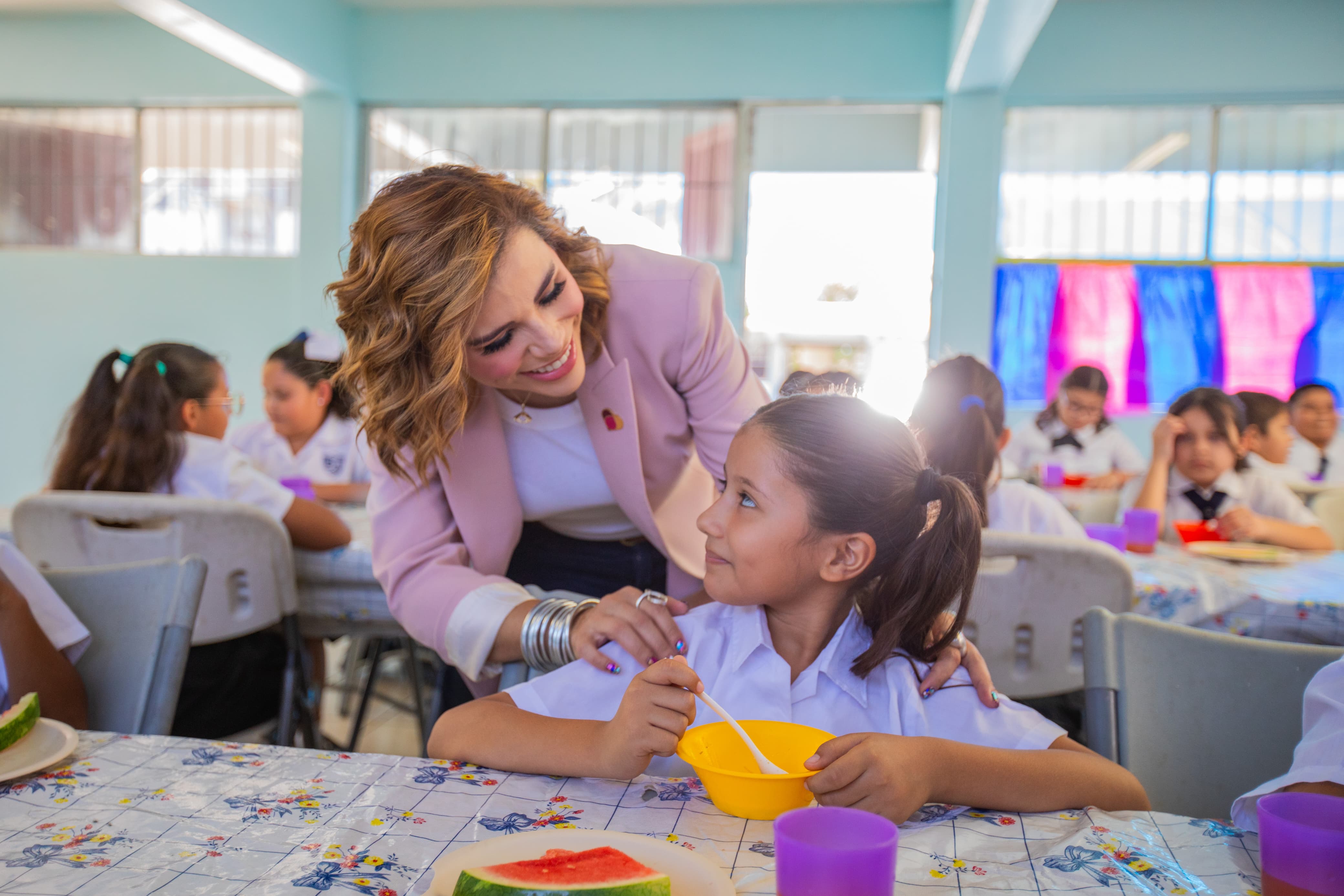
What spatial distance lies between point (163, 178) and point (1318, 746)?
6941 mm

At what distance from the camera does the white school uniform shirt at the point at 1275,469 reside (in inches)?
120

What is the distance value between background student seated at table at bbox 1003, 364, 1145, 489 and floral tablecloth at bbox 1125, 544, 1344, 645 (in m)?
2.52

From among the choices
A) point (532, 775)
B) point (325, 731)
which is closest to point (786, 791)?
point (532, 775)

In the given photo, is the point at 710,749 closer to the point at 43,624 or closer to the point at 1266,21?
the point at 43,624

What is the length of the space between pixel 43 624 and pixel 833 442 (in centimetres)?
107

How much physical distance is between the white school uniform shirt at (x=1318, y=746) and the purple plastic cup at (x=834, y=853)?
42 cm

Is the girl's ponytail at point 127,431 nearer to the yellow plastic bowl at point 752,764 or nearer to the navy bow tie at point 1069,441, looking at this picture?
the yellow plastic bowl at point 752,764

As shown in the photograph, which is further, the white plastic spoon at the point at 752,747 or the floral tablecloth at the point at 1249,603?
the floral tablecloth at the point at 1249,603

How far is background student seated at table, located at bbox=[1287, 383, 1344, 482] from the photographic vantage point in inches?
185

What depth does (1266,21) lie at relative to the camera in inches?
215

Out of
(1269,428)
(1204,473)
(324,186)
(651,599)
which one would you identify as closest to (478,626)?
(651,599)

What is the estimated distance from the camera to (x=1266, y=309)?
5621 mm

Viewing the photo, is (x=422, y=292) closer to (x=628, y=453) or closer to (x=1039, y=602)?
(x=628, y=453)

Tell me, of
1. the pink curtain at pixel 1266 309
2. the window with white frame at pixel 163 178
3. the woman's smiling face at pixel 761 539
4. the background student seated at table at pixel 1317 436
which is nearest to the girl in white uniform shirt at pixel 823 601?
the woman's smiling face at pixel 761 539
